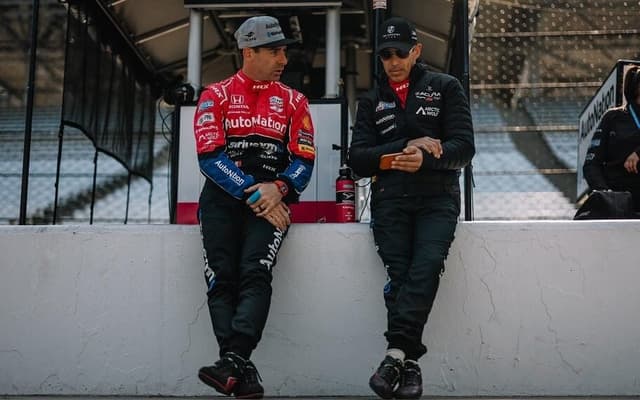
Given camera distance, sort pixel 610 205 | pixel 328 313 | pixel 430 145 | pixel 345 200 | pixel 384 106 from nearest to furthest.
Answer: pixel 430 145 → pixel 384 106 → pixel 328 313 → pixel 610 205 → pixel 345 200

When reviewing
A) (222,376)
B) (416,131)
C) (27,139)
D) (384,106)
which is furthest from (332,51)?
(222,376)

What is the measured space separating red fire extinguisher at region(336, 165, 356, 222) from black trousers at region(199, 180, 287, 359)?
0.80 metres

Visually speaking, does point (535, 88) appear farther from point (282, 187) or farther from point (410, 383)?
point (410, 383)

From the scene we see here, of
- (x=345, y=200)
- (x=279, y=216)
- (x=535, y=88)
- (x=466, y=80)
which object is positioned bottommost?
(x=279, y=216)

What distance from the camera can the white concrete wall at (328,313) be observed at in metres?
4.05

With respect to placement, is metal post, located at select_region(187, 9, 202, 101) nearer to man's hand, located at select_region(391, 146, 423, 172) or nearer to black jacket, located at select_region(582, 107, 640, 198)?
black jacket, located at select_region(582, 107, 640, 198)

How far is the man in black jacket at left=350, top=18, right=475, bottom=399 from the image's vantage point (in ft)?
11.9

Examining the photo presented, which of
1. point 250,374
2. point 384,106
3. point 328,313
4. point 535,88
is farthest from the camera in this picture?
point 535,88

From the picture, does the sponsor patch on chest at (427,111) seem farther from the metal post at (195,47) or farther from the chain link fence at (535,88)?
the chain link fence at (535,88)

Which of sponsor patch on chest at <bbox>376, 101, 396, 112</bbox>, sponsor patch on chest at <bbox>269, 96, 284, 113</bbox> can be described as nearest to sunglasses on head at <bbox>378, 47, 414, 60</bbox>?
sponsor patch on chest at <bbox>376, 101, 396, 112</bbox>

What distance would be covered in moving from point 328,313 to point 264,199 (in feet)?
2.22

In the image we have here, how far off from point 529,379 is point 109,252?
6.73 feet

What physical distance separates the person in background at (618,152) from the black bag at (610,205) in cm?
39

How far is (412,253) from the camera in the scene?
3.83 meters
